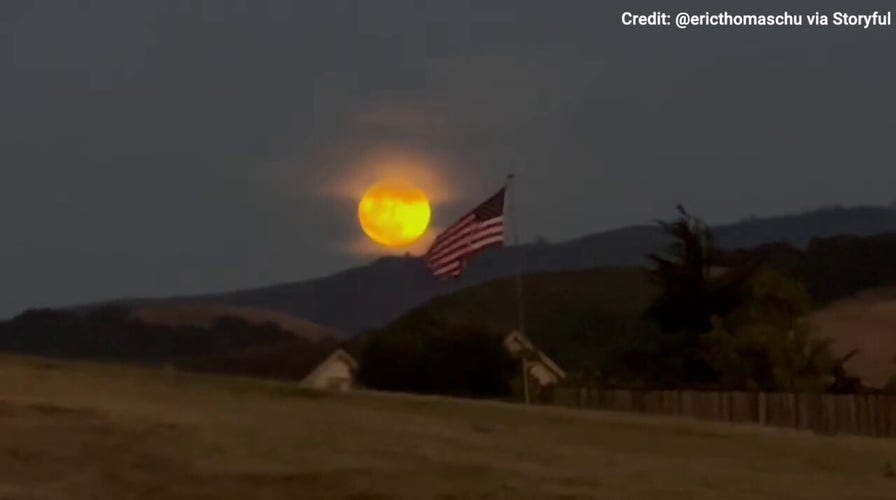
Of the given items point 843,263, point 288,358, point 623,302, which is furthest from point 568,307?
point 288,358

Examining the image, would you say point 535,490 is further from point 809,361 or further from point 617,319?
point 617,319

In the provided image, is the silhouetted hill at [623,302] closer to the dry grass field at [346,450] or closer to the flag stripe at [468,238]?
the flag stripe at [468,238]

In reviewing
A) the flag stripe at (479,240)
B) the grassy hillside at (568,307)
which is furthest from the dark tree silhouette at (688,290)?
the grassy hillside at (568,307)

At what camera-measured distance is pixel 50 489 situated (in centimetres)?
962

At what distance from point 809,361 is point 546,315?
2117 inches

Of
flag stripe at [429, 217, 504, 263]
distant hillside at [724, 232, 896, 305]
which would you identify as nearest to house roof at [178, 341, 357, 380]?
flag stripe at [429, 217, 504, 263]

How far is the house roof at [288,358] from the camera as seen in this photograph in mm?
44000

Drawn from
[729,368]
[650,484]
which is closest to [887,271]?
[729,368]

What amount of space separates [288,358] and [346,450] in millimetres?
36122

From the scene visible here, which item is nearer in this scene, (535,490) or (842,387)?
(535,490)

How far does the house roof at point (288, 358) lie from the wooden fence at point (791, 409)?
17.8 meters

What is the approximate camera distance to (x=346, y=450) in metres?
11.6

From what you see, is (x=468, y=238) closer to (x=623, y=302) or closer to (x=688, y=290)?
(x=688, y=290)

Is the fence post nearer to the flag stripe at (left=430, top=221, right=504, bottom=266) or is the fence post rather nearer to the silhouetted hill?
the flag stripe at (left=430, top=221, right=504, bottom=266)
